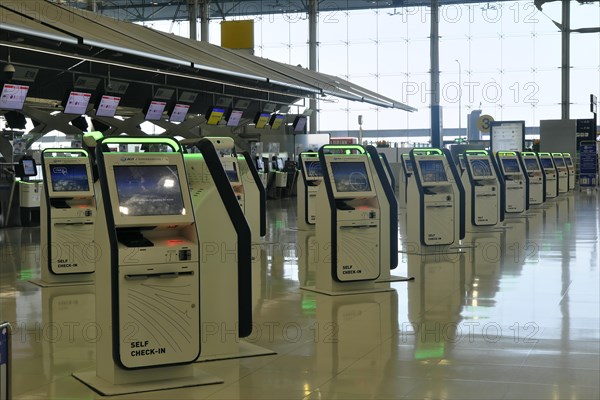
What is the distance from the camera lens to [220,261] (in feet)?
19.4

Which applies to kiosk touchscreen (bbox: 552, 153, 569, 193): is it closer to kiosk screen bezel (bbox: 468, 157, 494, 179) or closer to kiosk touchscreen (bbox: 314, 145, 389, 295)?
kiosk screen bezel (bbox: 468, 157, 494, 179)

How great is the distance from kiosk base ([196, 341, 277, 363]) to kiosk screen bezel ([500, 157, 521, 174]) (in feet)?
45.3

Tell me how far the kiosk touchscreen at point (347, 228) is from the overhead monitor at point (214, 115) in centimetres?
1331

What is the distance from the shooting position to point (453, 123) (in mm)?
39500

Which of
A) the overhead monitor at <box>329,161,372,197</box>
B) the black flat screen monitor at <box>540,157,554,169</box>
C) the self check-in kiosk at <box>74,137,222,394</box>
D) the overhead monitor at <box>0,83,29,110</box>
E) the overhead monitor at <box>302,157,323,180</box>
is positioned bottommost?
the self check-in kiosk at <box>74,137,222,394</box>

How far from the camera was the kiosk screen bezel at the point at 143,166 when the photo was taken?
5195 millimetres

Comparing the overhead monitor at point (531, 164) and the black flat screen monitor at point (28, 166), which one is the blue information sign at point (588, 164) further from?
the black flat screen monitor at point (28, 166)

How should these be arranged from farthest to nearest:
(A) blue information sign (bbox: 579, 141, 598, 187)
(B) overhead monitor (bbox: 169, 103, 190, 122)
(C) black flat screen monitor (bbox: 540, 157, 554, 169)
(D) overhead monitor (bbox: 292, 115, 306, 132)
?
(A) blue information sign (bbox: 579, 141, 598, 187)
(D) overhead monitor (bbox: 292, 115, 306, 132)
(C) black flat screen monitor (bbox: 540, 157, 554, 169)
(B) overhead monitor (bbox: 169, 103, 190, 122)

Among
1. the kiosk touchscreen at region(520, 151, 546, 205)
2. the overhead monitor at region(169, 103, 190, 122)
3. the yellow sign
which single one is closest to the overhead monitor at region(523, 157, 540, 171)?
the kiosk touchscreen at region(520, 151, 546, 205)

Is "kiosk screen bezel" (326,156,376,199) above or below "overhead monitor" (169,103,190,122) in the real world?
below

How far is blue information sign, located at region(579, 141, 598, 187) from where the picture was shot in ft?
111

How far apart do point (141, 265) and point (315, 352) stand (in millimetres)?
1566

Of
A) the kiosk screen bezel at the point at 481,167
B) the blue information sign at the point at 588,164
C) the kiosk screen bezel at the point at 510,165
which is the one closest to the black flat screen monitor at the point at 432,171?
the kiosk screen bezel at the point at 481,167

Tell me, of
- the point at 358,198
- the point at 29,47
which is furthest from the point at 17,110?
the point at 358,198
